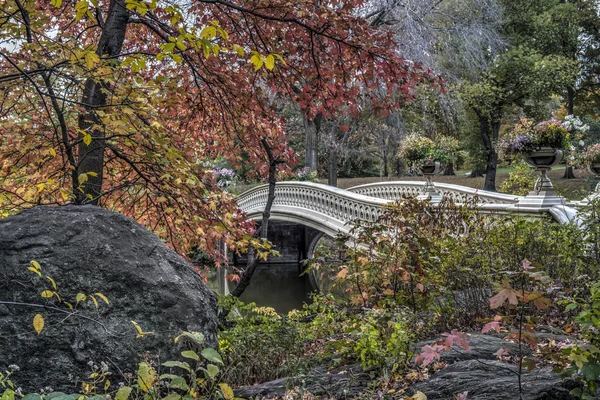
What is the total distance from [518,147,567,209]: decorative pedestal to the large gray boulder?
225 inches

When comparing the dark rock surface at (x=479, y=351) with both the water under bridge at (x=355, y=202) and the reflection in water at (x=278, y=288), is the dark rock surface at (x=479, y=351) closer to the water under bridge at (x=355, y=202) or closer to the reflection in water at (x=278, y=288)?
the water under bridge at (x=355, y=202)

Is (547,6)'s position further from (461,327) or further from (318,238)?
(461,327)

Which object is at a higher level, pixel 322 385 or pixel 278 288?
pixel 322 385

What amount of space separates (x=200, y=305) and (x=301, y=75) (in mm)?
3052

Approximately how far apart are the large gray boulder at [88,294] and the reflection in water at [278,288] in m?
16.0

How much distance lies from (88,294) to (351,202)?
10409 mm

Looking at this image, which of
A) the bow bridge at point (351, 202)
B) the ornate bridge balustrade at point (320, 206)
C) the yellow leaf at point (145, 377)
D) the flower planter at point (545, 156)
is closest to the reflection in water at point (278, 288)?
the bow bridge at point (351, 202)

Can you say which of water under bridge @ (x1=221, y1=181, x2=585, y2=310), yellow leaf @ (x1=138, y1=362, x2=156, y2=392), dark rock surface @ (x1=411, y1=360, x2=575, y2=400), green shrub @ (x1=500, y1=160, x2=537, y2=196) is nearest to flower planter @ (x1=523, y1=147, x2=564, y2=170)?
water under bridge @ (x1=221, y1=181, x2=585, y2=310)

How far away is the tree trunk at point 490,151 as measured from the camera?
23.9m

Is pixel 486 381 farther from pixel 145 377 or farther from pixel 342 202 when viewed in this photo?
pixel 342 202

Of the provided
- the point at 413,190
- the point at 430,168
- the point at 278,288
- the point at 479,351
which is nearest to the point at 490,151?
the point at 413,190

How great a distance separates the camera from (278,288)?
22688 millimetres

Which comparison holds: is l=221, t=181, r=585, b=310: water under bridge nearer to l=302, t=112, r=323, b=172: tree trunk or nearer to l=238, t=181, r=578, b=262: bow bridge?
l=238, t=181, r=578, b=262: bow bridge

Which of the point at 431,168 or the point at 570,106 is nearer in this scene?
the point at 431,168
